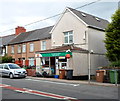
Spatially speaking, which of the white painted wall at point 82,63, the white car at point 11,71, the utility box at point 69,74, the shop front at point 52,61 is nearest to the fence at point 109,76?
the utility box at point 69,74

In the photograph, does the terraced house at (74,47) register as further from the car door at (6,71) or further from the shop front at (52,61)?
the car door at (6,71)

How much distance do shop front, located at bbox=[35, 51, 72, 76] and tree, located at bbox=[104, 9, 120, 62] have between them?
4330 millimetres

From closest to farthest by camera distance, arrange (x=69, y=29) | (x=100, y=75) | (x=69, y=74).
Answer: (x=100, y=75), (x=69, y=74), (x=69, y=29)

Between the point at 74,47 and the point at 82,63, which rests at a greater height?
the point at 74,47

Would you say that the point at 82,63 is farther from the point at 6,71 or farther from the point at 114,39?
the point at 6,71

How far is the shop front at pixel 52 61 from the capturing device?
2114 centimetres

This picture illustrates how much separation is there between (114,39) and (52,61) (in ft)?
29.2

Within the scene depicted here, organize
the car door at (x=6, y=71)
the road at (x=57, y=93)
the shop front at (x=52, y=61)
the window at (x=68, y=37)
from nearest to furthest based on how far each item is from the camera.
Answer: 1. the road at (x=57, y=93)
2. the car door at (x=6, y=71)
3. the shop front at (x=52, y=61)
4. the window at (x=68, y=37)

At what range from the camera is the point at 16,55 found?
35500 millimetres

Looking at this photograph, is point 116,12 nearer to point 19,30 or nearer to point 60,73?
point 60,73

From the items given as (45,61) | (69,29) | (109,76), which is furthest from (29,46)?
(109,76)

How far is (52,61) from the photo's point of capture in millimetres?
24859

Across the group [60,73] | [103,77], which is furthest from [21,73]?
[103,77]

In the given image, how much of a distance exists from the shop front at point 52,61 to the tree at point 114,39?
14.2 ft
